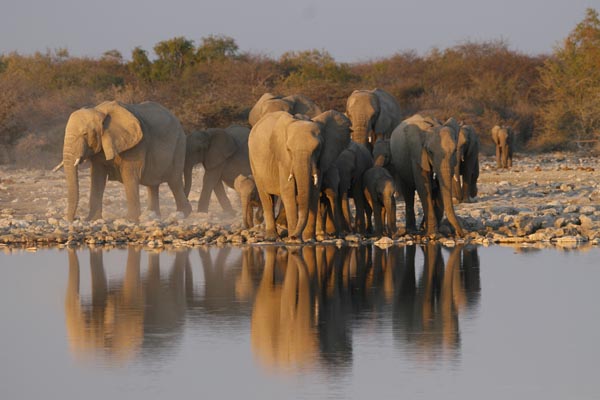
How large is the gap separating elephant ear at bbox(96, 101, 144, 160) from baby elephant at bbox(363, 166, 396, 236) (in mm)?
3988

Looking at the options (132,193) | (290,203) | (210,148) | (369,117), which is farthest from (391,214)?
(369,117)

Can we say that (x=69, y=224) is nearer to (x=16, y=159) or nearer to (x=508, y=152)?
(x=16, y=159)

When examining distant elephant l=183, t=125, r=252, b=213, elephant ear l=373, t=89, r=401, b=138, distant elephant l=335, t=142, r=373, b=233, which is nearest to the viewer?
distant elephant l=335, t=142, r=373, b=233

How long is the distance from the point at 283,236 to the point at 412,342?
26.5 ft

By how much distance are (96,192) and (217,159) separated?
103 inches

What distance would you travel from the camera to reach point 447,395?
7742 millimetres

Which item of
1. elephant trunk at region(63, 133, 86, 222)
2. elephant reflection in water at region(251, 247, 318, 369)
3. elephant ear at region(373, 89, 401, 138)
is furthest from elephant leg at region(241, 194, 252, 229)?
elephant ear at region(373, 89, 401, 138)

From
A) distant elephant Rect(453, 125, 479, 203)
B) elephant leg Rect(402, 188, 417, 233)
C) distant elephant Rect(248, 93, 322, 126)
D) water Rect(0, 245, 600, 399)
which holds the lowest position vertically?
water Rect(0, 245, 600, 399)

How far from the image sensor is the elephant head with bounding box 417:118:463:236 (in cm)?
1720

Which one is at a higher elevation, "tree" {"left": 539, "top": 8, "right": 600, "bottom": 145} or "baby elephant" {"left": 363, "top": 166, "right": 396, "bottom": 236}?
"tree" {"left": 539, "top": 8, "right": 600, "bottom": 145}

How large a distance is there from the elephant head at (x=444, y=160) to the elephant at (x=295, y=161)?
116 cm

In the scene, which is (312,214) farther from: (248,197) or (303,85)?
(303,85)

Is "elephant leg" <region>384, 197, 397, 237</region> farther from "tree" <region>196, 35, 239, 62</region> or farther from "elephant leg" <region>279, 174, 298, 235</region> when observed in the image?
"tree" <region>196, 35, 239, 62</region>

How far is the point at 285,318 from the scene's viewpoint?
10648 millimetres
